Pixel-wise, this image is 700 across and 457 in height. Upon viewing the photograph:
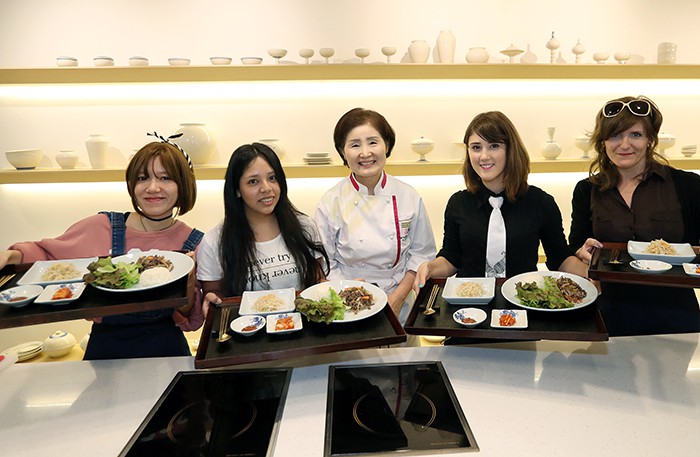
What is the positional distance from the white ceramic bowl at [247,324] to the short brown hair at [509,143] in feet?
4.34

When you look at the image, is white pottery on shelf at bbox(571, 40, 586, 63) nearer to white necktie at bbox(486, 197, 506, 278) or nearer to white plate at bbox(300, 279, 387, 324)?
white necktie at bbox(486, 197, 506, 278)

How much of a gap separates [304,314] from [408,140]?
2.54 m

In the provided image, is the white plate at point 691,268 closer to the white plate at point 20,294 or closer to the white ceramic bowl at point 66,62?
the white plate at point 20,294

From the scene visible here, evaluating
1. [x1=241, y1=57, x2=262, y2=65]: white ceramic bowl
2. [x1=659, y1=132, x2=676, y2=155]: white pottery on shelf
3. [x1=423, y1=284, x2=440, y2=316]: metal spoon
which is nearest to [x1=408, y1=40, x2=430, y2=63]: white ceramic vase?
[x1=241, y1=57, x2=262, y2=65]: white ceramic bowl

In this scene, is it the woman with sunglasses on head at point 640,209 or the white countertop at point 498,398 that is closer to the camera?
the white countertop at point 498,398

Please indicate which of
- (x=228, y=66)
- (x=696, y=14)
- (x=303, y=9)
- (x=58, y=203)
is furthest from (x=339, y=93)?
(x=696, y=14)

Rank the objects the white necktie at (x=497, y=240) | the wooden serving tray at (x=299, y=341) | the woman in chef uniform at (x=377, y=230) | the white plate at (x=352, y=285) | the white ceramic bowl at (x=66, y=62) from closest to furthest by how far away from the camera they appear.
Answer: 1. the wooden serving tray at (x=299, y=341)
2. the white plate at (x=352, y=285)
3. the white necktie at (x=497, y=240)
4. the woman in chef uniform at (x=377, y=230)
5. the white ceramic bowl at (x=66, y=62)

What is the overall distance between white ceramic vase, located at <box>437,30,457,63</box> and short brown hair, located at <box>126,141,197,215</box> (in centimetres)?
213

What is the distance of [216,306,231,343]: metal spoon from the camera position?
1.47 meters

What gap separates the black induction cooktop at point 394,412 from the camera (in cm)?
116

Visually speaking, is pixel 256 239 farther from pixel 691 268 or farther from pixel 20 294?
pixel 691 268

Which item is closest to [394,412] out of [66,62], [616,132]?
[616,132]

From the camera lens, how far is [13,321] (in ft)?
4.57

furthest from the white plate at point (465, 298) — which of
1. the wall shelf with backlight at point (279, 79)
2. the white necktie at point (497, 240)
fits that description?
the wall shelf with backlight at point (279, 79)
